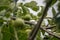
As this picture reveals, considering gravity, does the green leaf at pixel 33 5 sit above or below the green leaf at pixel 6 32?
above

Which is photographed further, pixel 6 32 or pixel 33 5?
pixel 33 5

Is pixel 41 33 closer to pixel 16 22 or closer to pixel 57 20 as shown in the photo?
pixel 16 22

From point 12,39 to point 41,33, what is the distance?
9.6 inches

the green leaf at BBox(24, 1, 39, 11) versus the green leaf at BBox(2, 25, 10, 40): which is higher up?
the green leaf at BBox(24, 1, 39, 11)

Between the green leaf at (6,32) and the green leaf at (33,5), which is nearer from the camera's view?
the green leaf at (6,32)

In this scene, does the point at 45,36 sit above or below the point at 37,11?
below

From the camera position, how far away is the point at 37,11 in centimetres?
108

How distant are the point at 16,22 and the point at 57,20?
0.65 feet

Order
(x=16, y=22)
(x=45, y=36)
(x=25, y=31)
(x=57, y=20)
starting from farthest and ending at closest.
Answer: (x=45, y=36) < (x=25, y=31) < (x=16, y=22) < (x=57, y=20)

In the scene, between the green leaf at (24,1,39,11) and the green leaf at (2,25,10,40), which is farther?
the green leaf at (24,1,39,11)

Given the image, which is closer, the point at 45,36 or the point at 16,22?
the point at 16,22

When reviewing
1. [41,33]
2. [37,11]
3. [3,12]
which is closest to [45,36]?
[41,33]

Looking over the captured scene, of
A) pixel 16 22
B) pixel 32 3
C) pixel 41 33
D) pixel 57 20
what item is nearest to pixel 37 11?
pixel 32 3

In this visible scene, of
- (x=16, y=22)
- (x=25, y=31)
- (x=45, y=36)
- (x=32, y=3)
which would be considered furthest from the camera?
(x=32, y=3)
